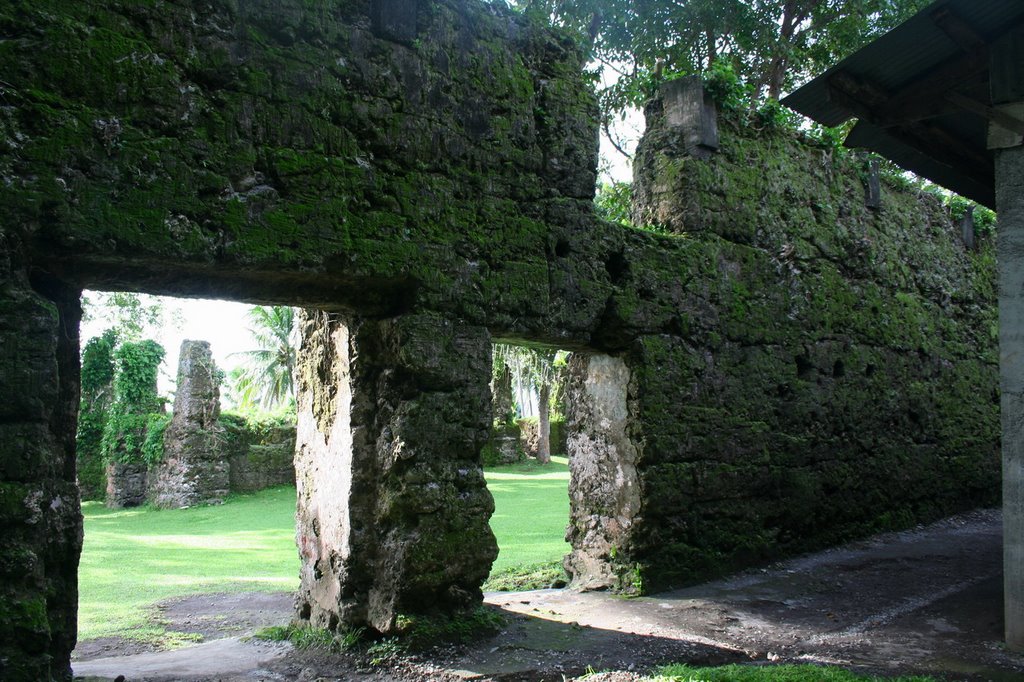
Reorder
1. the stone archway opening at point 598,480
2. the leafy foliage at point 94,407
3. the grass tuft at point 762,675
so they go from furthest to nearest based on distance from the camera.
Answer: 1. the leafy foliage at point 94,407
2. the stone archway opening at point 598,480
3. the grass tuft at point 762,675

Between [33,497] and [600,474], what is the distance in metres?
4.27

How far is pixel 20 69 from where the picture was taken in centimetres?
396

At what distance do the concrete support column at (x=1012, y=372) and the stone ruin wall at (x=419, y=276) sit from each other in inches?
95.4

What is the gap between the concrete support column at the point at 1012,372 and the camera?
4922 mm

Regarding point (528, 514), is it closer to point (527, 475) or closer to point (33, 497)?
point (527, 475)

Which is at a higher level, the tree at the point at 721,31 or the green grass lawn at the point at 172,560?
the tree at the point at 721,31

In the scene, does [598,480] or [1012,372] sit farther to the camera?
[598,480]

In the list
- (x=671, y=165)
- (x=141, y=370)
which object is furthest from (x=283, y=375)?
(x=671, y=165)

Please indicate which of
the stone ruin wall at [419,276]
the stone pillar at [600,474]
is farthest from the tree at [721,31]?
the stone pillar at [600,474]

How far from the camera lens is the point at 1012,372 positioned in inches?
198

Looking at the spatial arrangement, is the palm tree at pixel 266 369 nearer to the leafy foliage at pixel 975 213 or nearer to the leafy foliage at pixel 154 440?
the leafy foliage at pixel 154 440

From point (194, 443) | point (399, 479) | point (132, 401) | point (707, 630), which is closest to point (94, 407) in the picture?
point (132, 401)

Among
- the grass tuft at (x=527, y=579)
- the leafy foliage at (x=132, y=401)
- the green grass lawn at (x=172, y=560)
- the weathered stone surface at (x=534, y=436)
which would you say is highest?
the leafy foliage at (x=132, y=401)

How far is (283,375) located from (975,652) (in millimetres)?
33275
